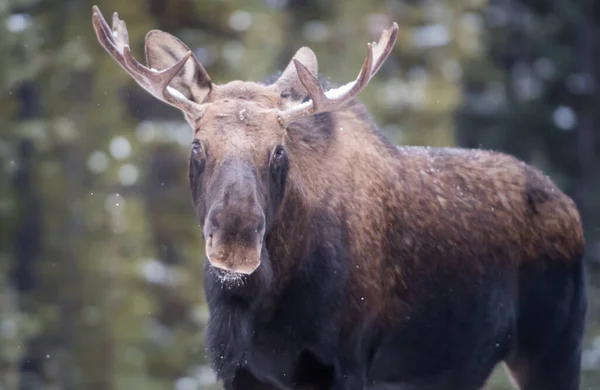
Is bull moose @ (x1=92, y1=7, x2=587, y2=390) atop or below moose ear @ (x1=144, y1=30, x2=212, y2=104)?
below

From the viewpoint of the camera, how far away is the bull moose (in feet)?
24.0

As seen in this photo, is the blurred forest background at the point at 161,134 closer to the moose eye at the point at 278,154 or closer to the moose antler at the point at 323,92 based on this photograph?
the moose antler at the point at 323,92

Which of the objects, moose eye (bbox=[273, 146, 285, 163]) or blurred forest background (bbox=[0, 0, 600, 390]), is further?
blurred forest background (bbox=[0, 0, 600, 390])

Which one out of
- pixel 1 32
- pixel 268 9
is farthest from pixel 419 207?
pixel 268 9

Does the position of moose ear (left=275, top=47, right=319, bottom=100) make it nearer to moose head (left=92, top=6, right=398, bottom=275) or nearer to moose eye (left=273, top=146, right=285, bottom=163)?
moose head (left=92, top=6, right=398, bottom=275)

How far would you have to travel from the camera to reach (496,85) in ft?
90.8

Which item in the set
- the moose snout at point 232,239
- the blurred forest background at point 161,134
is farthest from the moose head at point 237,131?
the blurred forest background at point 161,134

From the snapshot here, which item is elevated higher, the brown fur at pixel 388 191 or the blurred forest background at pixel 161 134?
the brown fur at pixel 388 191

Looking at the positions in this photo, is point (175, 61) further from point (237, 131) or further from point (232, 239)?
point (232, 239)

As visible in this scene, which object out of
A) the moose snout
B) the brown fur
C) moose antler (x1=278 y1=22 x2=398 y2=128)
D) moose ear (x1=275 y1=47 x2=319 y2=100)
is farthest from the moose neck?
the moose snout

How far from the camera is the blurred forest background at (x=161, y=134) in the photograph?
23375mm

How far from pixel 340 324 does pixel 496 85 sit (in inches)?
813

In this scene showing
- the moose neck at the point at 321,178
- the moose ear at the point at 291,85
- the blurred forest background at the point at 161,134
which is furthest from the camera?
the blurred forest background at the point at 161,134

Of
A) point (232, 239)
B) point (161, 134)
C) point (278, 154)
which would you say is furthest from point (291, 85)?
point (161, 134)
